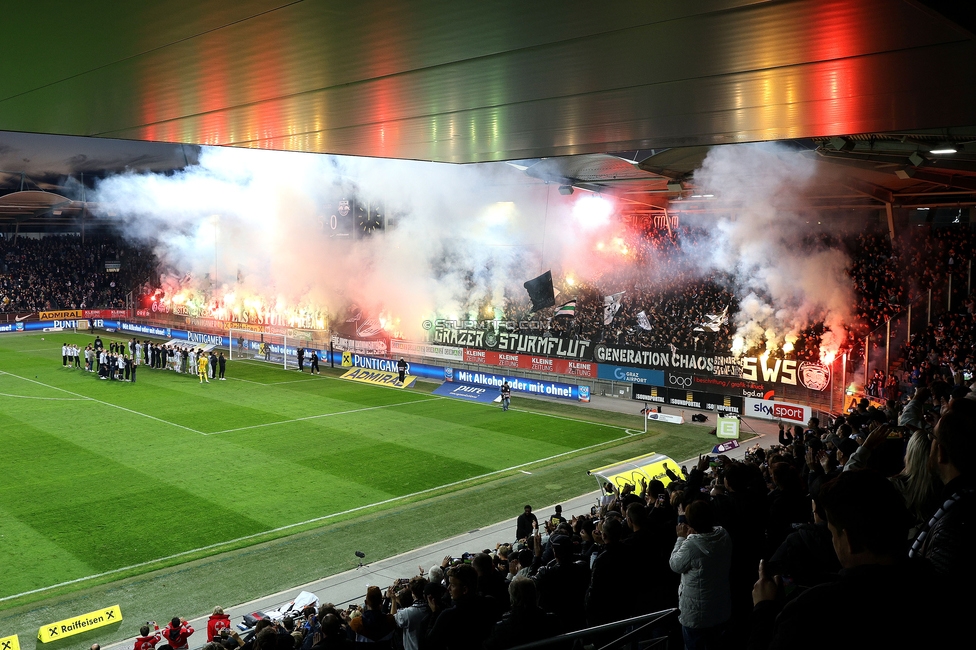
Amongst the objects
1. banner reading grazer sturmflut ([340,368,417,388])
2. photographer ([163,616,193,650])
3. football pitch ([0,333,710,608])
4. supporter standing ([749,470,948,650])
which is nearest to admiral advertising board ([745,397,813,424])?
football pitch ([0,333,710,608])

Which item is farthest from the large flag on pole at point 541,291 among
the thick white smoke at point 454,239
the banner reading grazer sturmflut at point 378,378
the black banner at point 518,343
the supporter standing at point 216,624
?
the supporter standing at point 216,624

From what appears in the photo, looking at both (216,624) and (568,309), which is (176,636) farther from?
(568,309)

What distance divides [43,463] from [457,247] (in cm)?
2469

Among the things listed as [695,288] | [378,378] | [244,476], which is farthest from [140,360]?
[695,288]

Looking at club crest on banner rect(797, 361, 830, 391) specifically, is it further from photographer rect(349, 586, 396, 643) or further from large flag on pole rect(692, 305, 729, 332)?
photographer rect(349, 586, 396, 643)

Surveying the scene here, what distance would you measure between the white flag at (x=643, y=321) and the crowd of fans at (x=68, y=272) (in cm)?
4483

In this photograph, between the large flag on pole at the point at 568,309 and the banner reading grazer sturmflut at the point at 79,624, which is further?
the large flag on pole at the point at 568,309

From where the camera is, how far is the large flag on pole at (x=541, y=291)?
115 ft

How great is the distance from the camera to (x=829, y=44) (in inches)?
235

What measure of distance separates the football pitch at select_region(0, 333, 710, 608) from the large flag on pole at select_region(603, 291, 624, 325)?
22.3 ft

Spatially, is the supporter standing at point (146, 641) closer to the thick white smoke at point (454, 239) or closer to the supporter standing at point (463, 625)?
the supporter standing at point (463, 625)

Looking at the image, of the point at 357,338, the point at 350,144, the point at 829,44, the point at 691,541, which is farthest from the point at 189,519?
the point at 357,338

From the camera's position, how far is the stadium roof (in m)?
5.25

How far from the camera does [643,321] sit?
3322 cm
